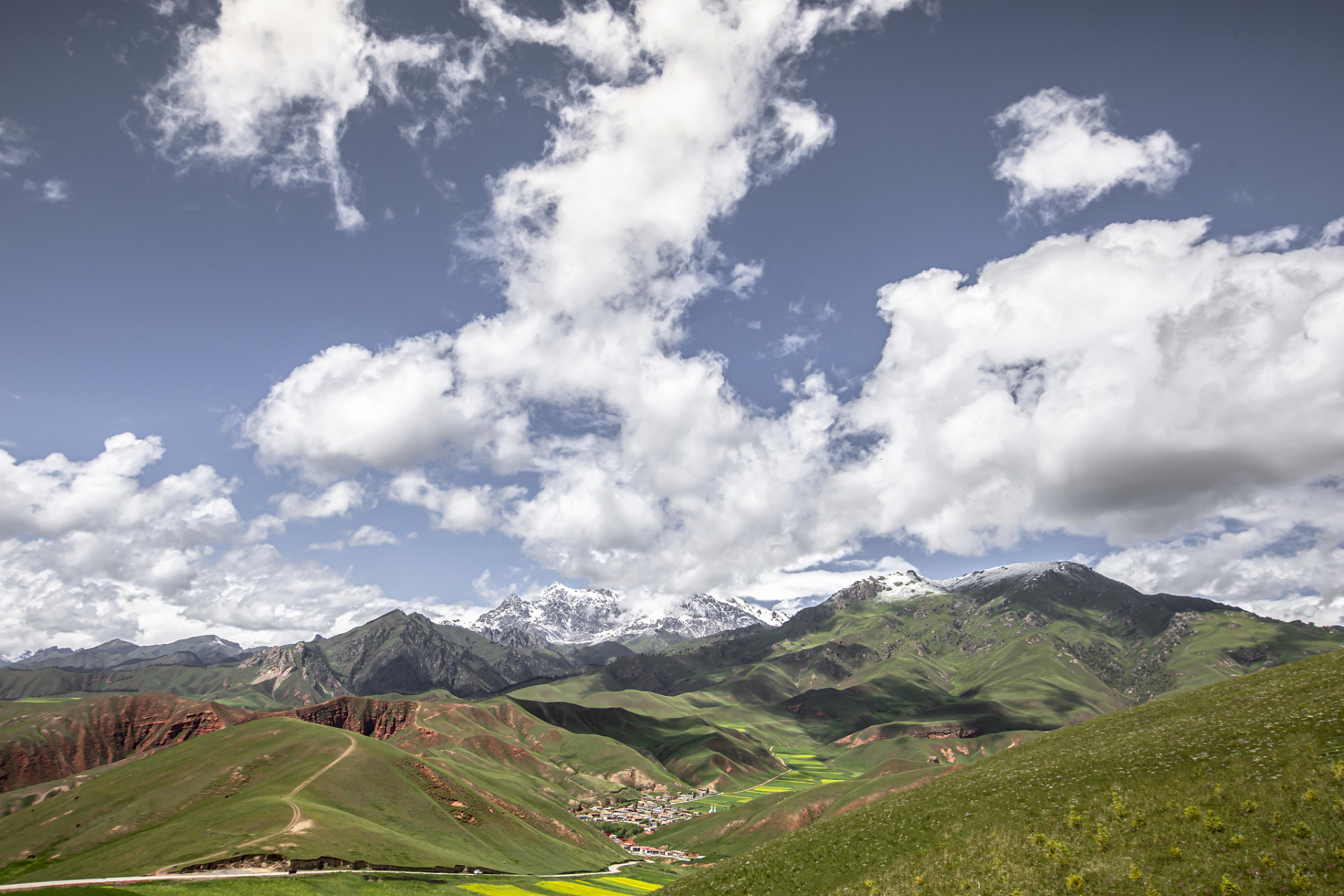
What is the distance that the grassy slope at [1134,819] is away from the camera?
32375 mm

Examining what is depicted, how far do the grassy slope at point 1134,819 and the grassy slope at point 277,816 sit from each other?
70.8m

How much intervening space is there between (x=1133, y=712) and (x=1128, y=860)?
44.7m

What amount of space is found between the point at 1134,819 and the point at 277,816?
118 metres

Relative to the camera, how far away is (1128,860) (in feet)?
117

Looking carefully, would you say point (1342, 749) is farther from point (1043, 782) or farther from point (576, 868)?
point (576, 868)

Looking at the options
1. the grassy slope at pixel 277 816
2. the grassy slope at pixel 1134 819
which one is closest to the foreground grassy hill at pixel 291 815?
the grassy slope at pixel 277 816

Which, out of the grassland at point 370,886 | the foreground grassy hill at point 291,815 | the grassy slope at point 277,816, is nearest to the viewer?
the grassland at point 370,886

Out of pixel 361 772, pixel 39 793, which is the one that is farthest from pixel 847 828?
pixel 39 793

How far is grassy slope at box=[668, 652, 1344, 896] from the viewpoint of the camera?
106 ft

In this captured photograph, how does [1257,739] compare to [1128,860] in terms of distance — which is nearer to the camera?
[1128,860]

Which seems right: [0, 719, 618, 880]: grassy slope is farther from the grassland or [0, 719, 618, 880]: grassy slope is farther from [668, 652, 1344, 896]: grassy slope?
[668, 652, 1344, 896]: grassy slope

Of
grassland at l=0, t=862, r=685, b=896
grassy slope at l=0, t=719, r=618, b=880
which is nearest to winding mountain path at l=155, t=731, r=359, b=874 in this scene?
grassy slope at l=0, t=719, r=618, b=880

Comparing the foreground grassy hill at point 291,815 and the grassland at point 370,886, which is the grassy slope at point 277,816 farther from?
the grassland at point 370,886

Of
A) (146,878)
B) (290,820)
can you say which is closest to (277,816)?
(290,820)
